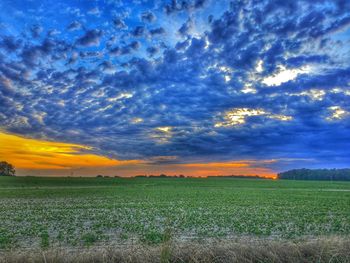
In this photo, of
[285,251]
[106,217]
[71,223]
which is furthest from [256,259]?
[106,217]

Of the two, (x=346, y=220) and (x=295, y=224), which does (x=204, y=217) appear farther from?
(x=346, y=220)

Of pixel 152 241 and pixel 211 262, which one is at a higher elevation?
pixel 211 262

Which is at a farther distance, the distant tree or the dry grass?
the distant tree

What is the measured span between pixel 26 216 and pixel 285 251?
2389 centimetres

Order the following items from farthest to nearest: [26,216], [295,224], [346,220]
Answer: [26,216], [346,220], [295,224]

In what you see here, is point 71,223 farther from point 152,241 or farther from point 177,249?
point 177,249

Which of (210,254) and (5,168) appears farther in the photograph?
(5,168)

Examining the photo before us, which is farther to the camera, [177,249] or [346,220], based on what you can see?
[346,220]

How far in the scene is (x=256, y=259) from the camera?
252 inches

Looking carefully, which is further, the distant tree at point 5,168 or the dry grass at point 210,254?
the distant tree at point 5,168

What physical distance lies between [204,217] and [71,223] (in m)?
9.27

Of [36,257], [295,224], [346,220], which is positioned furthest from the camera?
[346,220]

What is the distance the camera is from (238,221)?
73.9ft

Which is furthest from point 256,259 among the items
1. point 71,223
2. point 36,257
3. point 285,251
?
point 71,223
